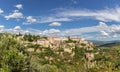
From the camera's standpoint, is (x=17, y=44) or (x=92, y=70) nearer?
(x=92, y=70)

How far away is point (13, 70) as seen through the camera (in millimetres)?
46062

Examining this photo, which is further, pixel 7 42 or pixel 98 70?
pixel 7 42

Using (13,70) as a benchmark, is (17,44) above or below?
above

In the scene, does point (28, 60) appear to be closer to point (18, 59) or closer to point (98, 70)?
point (18, 59)

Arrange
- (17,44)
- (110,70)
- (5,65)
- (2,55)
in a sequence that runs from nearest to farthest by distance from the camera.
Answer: (110,70)
(5,65)
(2,55)
(17,44)

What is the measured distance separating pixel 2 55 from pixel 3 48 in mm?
2076

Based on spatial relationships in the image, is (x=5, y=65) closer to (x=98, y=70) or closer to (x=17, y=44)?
(x=17, y=44)

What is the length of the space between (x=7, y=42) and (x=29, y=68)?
682cm

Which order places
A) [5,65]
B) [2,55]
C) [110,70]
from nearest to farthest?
1. [110,70]
2. [5,65]
3. [2,55]

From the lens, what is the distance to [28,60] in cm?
5016

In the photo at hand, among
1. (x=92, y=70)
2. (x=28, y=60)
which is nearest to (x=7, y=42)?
(x=28, y=60)

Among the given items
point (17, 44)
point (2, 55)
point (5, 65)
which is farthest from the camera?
point (17, 44)

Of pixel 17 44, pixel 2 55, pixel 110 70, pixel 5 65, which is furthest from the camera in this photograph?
pixel 17 44

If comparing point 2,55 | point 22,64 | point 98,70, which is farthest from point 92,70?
point 2,55
